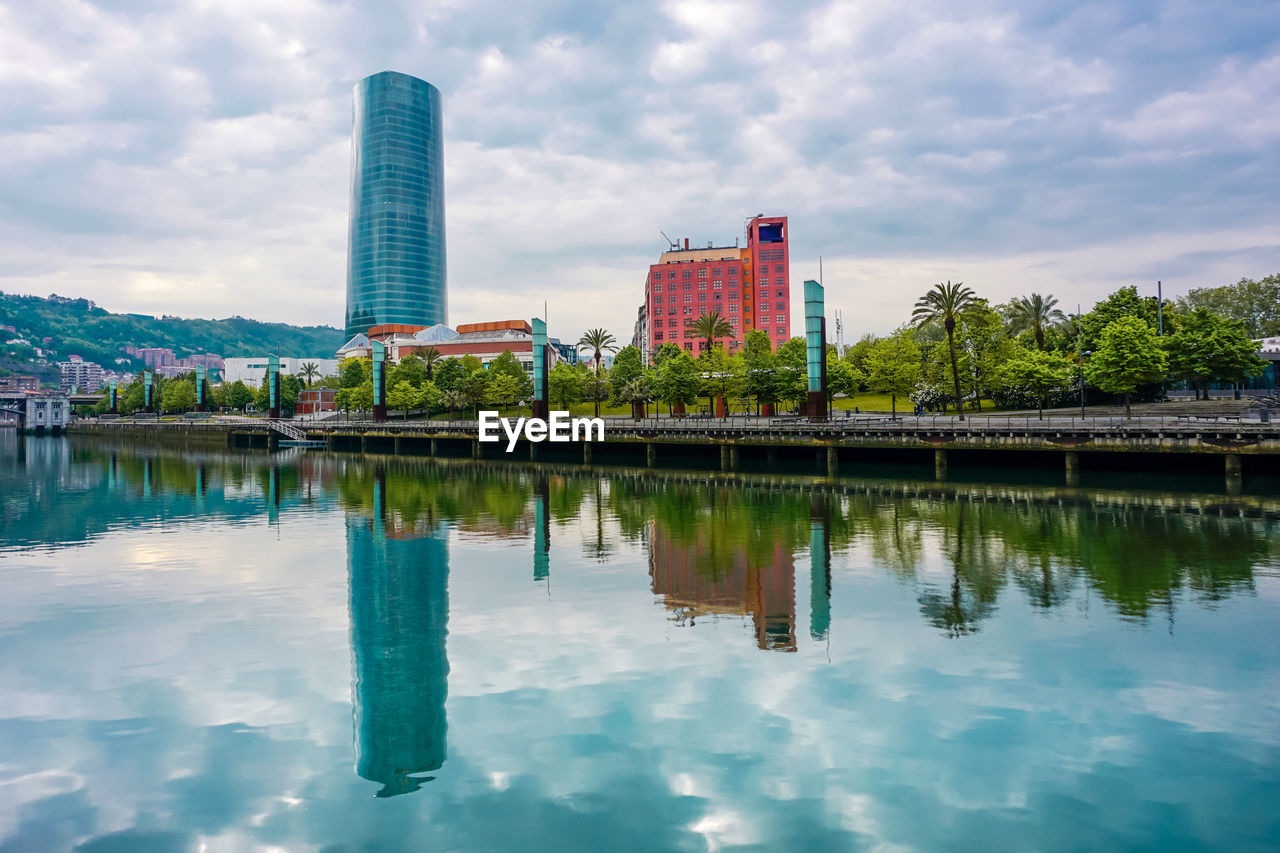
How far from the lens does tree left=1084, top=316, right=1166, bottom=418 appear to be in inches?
2931

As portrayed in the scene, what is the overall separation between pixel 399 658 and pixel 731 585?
12143 millimetres

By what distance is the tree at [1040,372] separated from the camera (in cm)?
8569

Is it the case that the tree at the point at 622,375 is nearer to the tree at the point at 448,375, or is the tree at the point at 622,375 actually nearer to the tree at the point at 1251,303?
the tree at the point at 448,375

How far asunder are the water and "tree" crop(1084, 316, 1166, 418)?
41.8 metres

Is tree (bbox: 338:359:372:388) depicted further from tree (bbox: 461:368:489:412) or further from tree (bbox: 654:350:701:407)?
tree (bbox: 654:350:701:407)

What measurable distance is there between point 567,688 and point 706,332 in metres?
105

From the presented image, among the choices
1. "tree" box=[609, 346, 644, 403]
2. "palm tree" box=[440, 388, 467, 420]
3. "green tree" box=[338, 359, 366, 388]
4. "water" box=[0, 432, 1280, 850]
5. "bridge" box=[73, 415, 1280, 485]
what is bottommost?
"water" box=[0, 432, 1280, 850]

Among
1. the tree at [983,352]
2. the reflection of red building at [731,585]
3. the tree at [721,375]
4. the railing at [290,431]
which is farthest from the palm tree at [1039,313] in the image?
the railing at [290,431]

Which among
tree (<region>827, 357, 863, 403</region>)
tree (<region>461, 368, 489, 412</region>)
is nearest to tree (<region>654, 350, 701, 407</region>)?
tree (<region>827, 357, 863, 403</region>)

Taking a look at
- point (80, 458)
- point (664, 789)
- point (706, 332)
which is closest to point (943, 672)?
point (664, 789)

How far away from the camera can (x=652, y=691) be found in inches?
679

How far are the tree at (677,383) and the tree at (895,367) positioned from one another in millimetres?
25984

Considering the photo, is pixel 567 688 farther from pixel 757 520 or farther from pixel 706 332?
pixel 706 332

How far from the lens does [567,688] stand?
17.6 m
